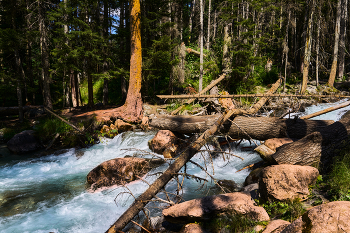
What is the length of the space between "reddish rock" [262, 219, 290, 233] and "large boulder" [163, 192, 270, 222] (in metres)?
0.25

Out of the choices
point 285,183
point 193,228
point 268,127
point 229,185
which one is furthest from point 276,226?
point 268,127

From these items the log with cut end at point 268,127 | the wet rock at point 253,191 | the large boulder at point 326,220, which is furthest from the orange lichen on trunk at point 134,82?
the large boulder at point 326,220

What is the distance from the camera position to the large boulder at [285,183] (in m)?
3.75

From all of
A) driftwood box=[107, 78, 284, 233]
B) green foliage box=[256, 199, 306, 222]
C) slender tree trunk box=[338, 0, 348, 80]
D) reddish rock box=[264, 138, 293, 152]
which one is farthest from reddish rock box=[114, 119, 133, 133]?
slender tree trunk box=[338, 0, 348, 80]

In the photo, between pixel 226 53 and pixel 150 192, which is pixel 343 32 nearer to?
pixel 226 53

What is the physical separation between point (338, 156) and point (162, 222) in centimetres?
385

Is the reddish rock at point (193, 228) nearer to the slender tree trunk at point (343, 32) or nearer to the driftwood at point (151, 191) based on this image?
the driftwood at point (151, 191)

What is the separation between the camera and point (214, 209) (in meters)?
3.61

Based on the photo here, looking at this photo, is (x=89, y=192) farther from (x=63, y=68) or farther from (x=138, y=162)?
(x=63, y=68)

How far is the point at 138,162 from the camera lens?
6.71 m

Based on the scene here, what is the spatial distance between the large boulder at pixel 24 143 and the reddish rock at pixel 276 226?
10.7 metres

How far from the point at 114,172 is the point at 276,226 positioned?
4.70 metres

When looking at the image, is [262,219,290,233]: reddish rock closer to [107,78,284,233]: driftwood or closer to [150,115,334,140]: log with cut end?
[107,78,284,233]: driftwood

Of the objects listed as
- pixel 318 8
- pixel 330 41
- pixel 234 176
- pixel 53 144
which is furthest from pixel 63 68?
pixel 330 41
